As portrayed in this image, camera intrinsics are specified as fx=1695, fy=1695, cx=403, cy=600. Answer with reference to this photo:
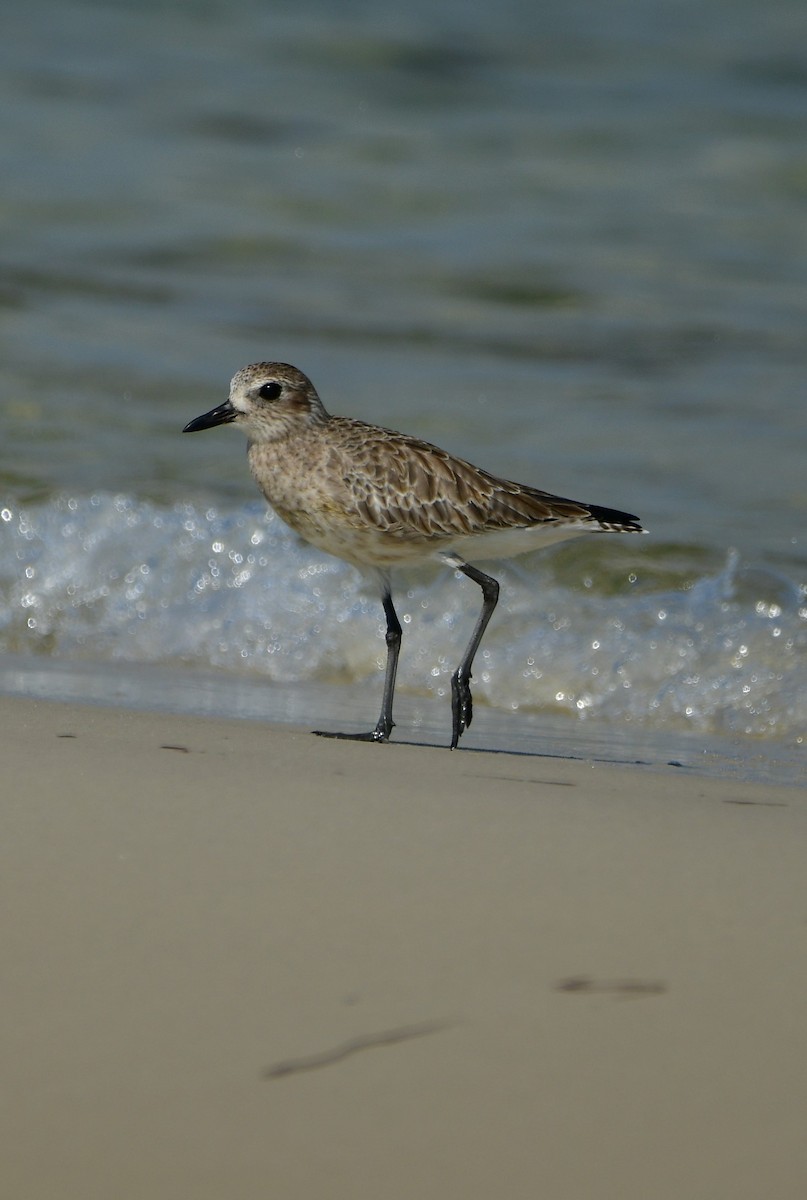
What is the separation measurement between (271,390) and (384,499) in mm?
658

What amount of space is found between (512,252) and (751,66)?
4.07m

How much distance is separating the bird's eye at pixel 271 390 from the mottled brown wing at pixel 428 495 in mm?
263

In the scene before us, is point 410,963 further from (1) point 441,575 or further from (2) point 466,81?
(2) point 466,81

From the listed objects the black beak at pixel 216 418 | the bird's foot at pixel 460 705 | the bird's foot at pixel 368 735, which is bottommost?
the bird's foot at pixel 368 735

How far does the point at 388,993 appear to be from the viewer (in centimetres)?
270

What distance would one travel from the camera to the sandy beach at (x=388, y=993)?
91.7 inches

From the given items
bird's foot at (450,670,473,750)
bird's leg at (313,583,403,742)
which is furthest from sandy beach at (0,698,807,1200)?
bird's foot at (450,670,473,750)

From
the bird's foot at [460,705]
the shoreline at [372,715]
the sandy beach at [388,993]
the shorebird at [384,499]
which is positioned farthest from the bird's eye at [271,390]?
the sandy beach at [388,993]

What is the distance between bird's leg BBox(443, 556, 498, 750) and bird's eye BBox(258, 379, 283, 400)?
812 mm

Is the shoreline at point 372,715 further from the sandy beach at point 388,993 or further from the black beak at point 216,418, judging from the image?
the sandy beach at point 388,993

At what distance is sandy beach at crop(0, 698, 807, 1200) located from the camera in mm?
2330

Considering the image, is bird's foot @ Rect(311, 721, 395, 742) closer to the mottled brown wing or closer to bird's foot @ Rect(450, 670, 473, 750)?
bird's foot @ Rect(450, 670, 473, 750)

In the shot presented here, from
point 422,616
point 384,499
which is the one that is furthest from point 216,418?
point 422,616

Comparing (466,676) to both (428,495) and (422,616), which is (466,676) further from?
(422,616)
